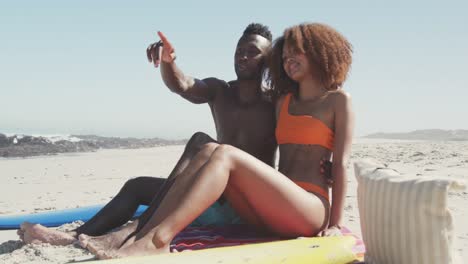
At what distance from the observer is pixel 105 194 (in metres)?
6.87

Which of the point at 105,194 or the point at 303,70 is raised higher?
the point at 303,70

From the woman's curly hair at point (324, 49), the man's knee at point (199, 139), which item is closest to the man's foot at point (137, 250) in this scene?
the man's knee at point (199, 139)

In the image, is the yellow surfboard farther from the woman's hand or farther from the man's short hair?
the man's short hair

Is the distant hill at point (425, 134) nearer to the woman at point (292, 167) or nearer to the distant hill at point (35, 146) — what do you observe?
the distant hill at point (35, 146)

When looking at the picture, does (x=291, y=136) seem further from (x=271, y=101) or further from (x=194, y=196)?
(x=194, y=196)

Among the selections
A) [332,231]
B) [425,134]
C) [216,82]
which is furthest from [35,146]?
[425,134]

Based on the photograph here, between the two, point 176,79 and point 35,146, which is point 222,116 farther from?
point 35,146

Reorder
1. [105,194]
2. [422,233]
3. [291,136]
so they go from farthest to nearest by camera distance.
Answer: [105,194] < [291,136] < [422,233]

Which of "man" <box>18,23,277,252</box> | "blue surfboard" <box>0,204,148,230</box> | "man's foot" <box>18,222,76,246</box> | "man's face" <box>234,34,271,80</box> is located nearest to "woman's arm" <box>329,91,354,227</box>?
"man" <box>18,23,277,252</box>

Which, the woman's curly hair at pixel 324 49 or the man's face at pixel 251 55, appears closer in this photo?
the woman's curly hair at pixel 324 49

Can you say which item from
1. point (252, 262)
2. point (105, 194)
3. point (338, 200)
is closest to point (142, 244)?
point (252, 262)

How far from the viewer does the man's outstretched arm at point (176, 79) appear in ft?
11.5

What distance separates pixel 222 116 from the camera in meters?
3.89

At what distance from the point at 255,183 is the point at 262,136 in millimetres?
888
